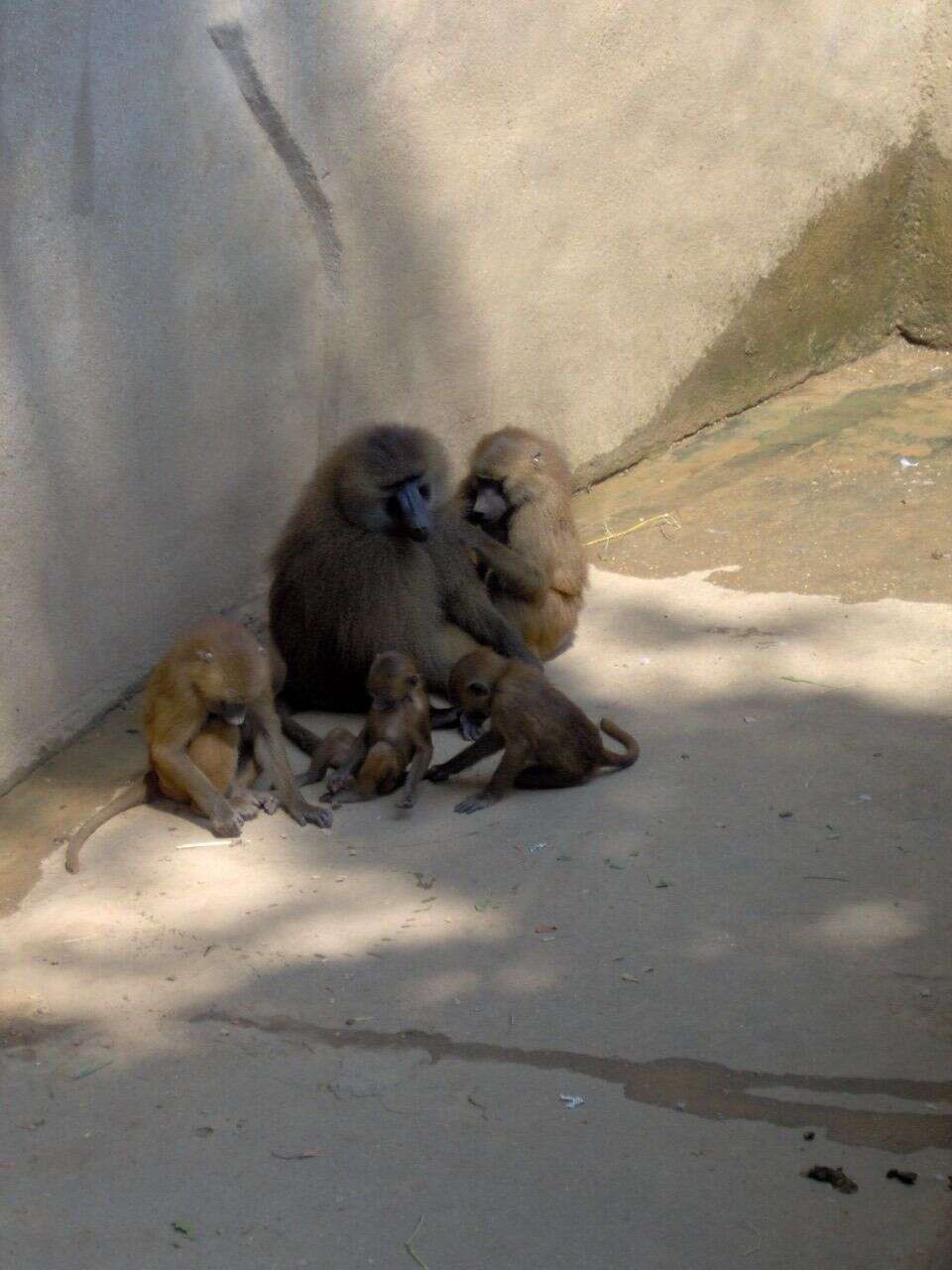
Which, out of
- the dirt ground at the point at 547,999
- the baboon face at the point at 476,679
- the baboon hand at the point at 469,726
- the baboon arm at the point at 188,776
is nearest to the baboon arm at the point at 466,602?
the dirt ground at the point at 547,999

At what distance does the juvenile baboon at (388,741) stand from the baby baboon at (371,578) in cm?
37

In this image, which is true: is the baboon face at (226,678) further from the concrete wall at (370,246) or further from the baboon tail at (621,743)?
the baboon tail at (621,743)

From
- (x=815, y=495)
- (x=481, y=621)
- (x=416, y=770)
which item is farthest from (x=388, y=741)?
(x=815, y=495)

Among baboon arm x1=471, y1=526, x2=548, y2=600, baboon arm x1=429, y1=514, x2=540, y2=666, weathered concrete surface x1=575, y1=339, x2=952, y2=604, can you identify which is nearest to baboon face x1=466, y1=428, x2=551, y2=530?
baboon arm x1=471, y1=526, x2=548, y2=600

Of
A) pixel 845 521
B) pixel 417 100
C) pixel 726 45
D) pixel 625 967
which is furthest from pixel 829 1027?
pixel 726 45

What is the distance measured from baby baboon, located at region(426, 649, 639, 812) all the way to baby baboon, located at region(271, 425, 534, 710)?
495 millimetres

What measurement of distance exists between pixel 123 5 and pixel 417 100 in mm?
1193

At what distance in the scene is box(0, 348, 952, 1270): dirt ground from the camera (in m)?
2.85

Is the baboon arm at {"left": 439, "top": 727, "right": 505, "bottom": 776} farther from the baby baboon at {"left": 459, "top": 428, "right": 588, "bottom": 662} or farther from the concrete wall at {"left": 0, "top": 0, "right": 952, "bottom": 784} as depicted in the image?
the concrete wall at {"left": 0, "top": 0, "right": 952, "bottom": 784}

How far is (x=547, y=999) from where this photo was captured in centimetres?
351

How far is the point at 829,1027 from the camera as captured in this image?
10.8 ft

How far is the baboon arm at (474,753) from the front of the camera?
464cm

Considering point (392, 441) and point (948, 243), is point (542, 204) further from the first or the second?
point (948, 243)

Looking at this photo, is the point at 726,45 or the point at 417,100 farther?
the point at 726,45
